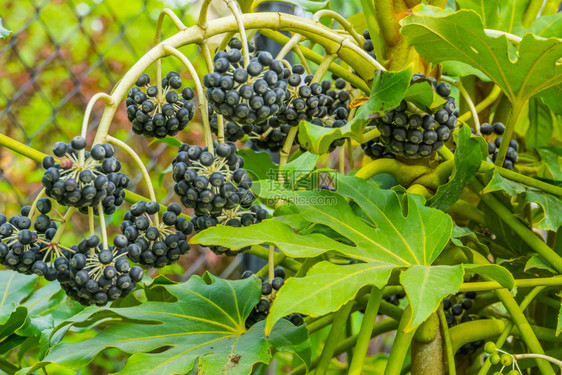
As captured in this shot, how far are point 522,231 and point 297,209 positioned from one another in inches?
10.6

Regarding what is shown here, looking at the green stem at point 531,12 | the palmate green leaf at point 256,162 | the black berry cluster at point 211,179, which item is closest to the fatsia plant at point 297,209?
the black berry cluster at point 211,179

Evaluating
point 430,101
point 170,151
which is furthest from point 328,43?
→ point 170,151

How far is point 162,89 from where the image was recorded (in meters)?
0.61

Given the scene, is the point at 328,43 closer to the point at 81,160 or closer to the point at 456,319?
the point at 81,160

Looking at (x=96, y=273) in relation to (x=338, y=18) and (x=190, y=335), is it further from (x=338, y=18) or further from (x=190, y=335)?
(x=338, y=18)

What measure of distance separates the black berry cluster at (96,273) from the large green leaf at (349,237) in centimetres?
8

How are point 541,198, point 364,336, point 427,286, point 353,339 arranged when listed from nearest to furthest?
point 427,286 → point 364,336 → point 541,198 → point 353,339

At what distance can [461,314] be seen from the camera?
85cm

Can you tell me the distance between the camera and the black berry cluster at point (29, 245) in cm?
54

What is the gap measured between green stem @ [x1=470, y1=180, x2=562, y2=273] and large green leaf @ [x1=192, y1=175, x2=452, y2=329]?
4.7 inches

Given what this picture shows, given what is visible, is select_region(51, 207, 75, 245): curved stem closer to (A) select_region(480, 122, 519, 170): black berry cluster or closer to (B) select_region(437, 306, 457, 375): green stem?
(B) select_region(437, 306, 457, 375): green stem

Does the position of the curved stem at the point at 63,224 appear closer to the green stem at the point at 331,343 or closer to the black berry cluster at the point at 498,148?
the green stem at the point at 331,343

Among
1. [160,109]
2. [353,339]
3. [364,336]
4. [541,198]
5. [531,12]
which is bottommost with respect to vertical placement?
[353,339]

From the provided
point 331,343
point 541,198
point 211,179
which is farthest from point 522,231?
point 211,179
